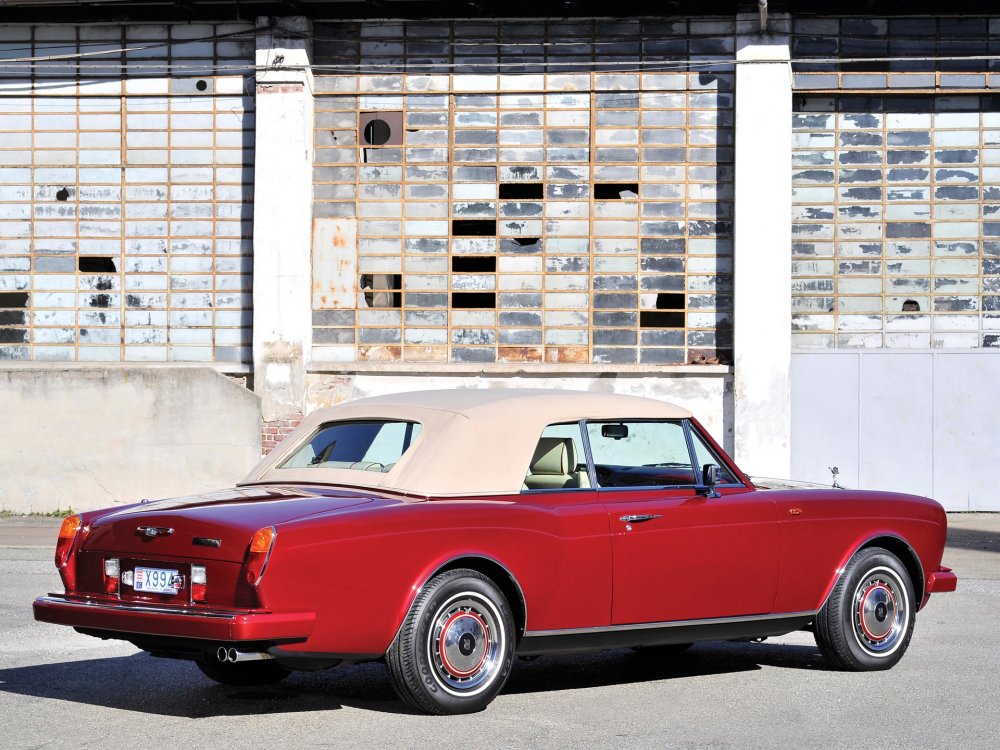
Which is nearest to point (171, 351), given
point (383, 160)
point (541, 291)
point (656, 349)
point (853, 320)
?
point (383, 160)

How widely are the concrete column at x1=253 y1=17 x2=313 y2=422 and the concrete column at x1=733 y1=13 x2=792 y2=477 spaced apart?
222 inches

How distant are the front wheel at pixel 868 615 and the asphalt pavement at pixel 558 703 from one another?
115mm

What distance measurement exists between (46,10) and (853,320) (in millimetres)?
11547

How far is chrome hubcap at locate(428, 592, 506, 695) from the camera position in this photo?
6.68 metres

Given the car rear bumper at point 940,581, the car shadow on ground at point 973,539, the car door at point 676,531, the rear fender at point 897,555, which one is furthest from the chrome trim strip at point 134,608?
the car shadow on ground at point 973,539

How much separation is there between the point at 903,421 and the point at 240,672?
1374 cm

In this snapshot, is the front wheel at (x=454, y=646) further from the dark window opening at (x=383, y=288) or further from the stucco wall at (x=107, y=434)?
the stucco wall at (x=107, y=434)

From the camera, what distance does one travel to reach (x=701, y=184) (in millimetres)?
19688

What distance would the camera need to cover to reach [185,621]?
629cm

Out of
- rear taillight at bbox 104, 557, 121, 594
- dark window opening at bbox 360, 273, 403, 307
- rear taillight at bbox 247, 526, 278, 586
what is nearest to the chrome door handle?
rear taillight at bbox 247, 526, 278, 586

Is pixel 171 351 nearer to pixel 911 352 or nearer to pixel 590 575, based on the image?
pixel 911 352

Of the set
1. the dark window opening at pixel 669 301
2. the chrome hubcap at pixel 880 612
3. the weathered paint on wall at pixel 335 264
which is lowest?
the chrome hubcap at pixel 880 612

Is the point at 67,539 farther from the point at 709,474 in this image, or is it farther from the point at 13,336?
the point at 13,336

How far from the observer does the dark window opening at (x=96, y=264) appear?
20484mm
